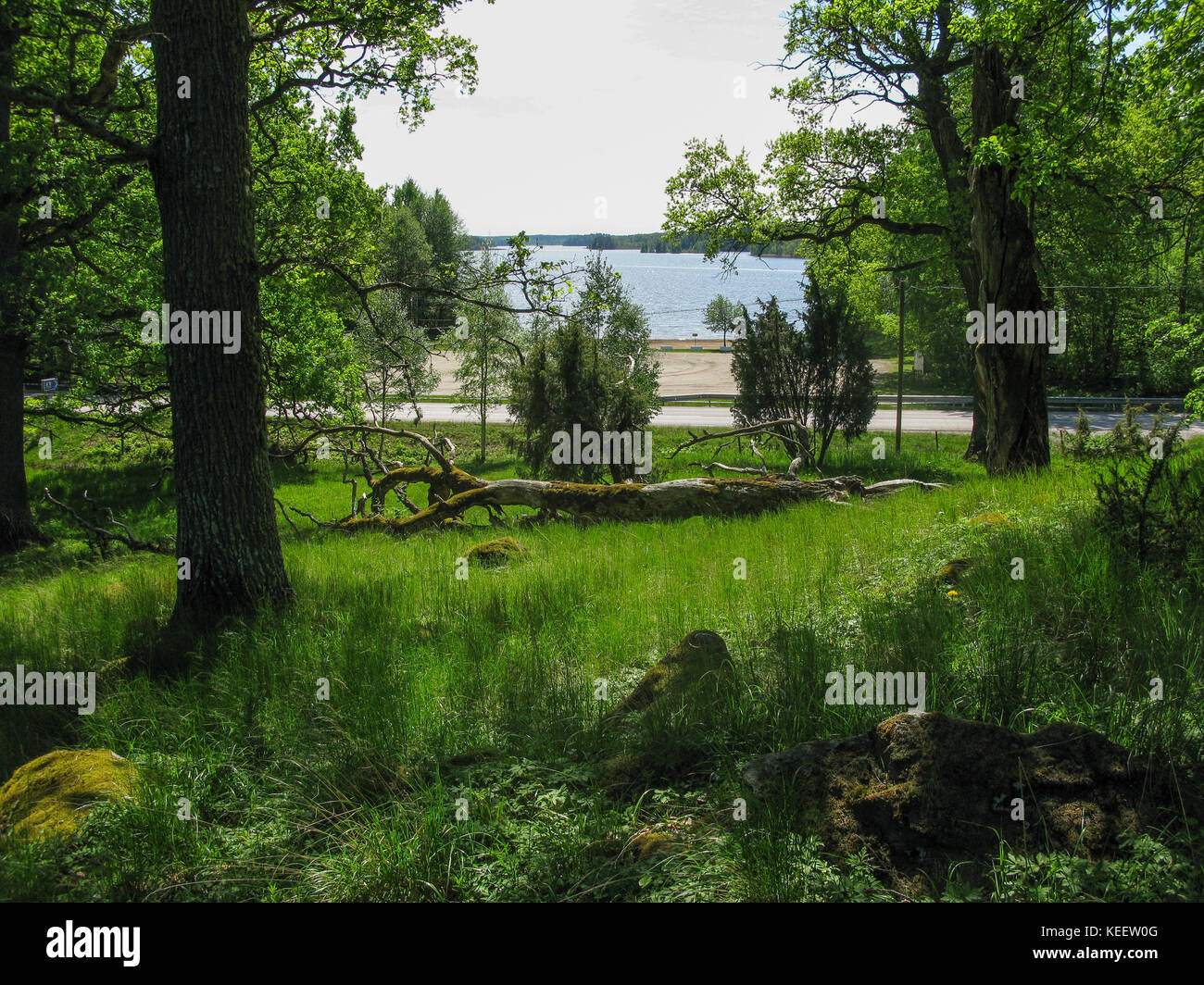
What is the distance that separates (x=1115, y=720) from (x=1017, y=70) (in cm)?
1287

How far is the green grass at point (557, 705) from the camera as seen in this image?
3322 mm

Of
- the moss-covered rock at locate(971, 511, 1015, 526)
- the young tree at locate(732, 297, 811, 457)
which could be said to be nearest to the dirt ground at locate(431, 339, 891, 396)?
the young tree at locate(732, 297, 811, 457)

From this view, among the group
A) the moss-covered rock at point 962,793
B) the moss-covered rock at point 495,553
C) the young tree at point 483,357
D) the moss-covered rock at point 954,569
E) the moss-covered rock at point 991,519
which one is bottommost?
the moss-covered rock at point 962,793

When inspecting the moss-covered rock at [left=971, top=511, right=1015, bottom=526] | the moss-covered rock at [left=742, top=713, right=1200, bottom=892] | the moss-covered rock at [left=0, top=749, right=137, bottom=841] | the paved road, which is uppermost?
the paved road

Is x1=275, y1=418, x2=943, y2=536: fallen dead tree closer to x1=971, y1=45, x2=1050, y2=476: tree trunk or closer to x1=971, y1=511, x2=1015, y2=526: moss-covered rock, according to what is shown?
x1=971, y1=45, x2=1050, y2=476: tree trunk

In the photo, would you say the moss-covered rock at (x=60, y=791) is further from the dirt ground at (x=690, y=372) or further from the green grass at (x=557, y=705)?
the dirt ground at (x=690, y=372)

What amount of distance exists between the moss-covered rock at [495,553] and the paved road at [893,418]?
69.3 feet

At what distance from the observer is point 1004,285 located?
37.4 ft

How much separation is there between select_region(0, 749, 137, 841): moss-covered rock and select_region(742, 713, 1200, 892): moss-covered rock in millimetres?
3187

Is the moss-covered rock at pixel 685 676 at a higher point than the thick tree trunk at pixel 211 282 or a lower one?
lower

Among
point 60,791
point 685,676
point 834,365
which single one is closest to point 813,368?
point 834,365

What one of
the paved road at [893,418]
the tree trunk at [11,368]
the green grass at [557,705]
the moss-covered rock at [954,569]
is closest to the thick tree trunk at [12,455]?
the tree trunk at [11,368]

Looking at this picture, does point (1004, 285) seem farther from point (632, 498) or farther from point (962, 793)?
point (962, 793)

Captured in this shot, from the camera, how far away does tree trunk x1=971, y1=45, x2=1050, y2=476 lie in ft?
37.0
